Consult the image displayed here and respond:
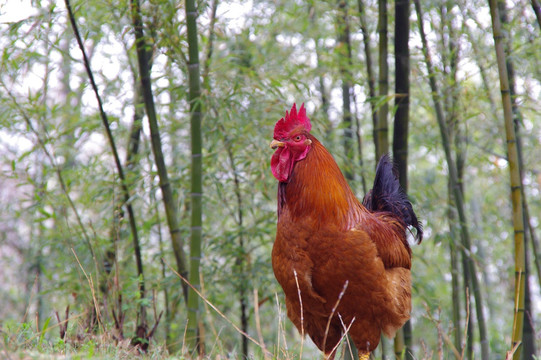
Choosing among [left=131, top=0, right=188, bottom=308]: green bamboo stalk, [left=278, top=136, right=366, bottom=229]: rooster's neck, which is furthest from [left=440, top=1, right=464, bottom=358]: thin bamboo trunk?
[left=131, top=0, right=188, bottom=308]: green bamboo stalk

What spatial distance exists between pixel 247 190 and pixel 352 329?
1.76 m

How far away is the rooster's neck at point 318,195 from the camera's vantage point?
274cm

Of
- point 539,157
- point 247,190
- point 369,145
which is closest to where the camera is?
point 247,190

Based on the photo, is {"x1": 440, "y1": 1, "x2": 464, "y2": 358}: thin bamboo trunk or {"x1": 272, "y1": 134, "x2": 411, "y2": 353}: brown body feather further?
{"x1": 440, "y1": 1, "x2": 464, "y2": 358}: thin bamboo trunk

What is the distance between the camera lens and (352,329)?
A: 9.21 feet

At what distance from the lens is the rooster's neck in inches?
108

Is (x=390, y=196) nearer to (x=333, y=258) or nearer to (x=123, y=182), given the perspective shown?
(x=333, y=258)

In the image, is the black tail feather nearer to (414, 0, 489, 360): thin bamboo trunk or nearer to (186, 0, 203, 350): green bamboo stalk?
(414, 0, 489, 360): thin bamboo trunk

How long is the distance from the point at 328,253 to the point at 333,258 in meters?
0.04

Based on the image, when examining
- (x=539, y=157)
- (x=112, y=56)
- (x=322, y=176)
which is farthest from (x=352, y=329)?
(x=539, y=157)

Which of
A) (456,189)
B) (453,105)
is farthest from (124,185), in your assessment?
(453,105)

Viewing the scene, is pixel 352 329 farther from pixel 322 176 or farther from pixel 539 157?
pixel 539 157

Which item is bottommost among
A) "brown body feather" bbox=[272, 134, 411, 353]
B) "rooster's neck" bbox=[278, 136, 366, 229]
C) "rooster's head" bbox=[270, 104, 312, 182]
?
"brown body feather" bbox=[272, 134, 411, 353]

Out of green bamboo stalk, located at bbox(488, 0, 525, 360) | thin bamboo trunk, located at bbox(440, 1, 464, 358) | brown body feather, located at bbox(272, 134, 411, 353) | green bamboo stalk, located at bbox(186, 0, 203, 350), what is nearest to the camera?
brown body feather, located at bbox(272, 134, 411, 353)
